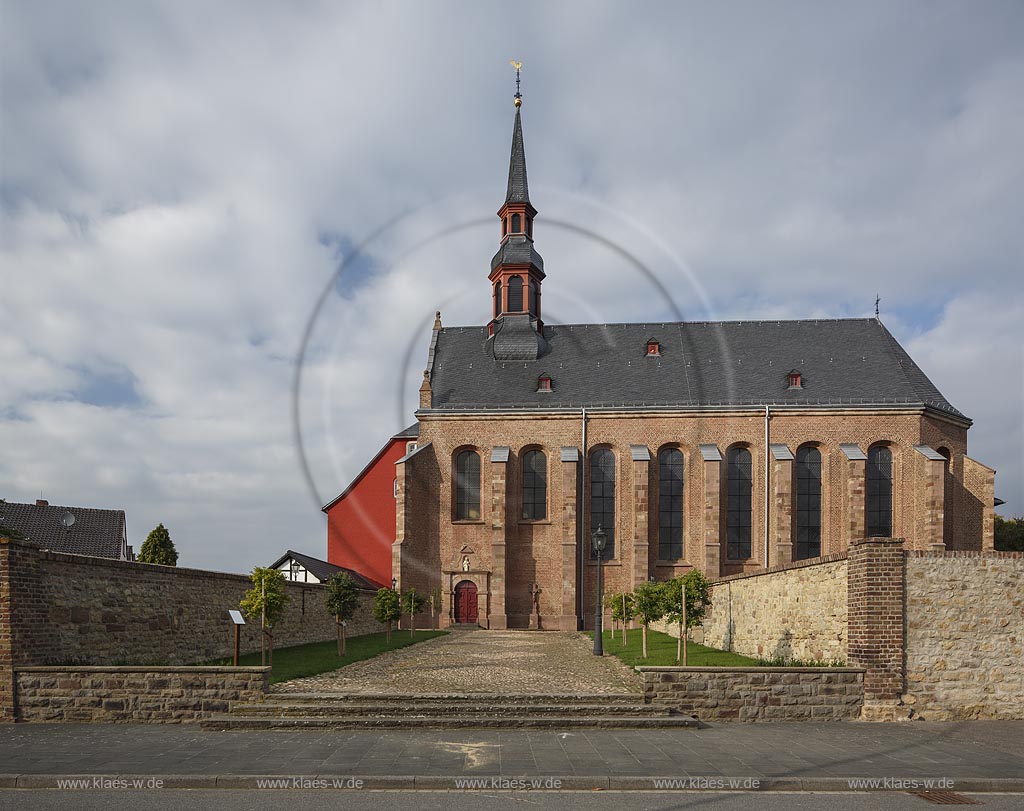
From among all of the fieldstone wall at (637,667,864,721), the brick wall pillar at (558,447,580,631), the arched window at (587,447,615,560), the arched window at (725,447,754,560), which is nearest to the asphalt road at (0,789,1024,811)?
the fieldstone wall at (637,667,864,721)

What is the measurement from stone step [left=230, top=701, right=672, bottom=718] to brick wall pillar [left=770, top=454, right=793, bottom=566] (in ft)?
90.7

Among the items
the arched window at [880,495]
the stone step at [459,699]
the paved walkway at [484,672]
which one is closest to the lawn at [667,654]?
the paved walkway at [484,672]

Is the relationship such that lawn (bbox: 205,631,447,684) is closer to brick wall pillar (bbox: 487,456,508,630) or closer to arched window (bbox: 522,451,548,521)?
brick wall pillar (bbox: 487,456,508,630)

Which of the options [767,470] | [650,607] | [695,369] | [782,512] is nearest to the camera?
[650,607]

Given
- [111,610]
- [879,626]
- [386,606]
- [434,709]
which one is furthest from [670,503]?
[111,610]

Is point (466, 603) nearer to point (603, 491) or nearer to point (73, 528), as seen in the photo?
point (603, 491)

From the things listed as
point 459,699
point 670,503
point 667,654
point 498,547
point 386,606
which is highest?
point 670,503

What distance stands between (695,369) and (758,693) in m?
31.2

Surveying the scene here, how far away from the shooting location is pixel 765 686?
13633 mm

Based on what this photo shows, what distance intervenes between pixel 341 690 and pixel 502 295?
34.7 meters

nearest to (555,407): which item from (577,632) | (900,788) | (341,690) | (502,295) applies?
(502,295)

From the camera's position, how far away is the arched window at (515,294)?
1837 inches

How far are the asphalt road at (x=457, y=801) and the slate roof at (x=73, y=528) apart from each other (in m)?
42.3

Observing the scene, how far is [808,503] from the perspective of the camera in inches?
1594
